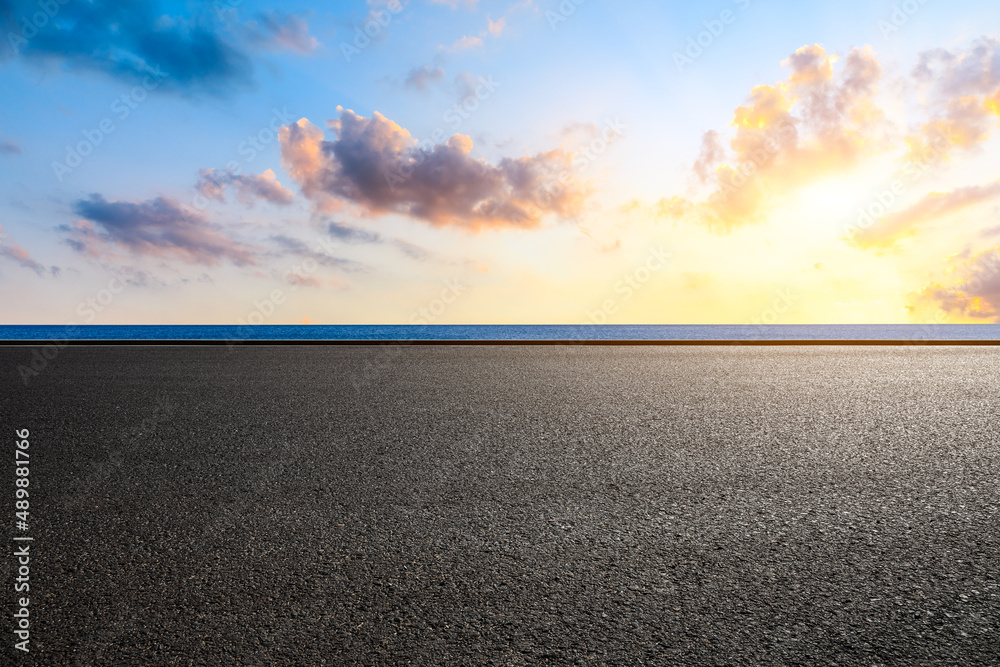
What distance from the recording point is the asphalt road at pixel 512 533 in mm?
2438

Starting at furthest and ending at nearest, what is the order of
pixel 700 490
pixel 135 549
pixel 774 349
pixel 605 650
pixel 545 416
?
pixel 774 349 < pixel 545 416 < pixel 700 490 < pixel 135 549 < pixel 605 650

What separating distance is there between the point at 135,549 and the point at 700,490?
12.3ft

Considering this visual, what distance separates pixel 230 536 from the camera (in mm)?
3553

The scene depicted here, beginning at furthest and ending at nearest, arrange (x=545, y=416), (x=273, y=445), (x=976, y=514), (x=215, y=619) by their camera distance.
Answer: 1. (x=545, y=416)
2. (x=273, y=445)
3. (x=976, y=514)
4. (x=215, y=619)

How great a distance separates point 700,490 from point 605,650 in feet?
7.54

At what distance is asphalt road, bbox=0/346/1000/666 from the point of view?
2438 mm

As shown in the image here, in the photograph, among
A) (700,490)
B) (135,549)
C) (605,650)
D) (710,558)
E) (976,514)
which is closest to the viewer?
(605,650)

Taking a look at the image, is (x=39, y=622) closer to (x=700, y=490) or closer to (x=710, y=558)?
(x=710, y=558)

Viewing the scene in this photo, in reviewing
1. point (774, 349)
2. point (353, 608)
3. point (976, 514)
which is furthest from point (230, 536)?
point (774, 349)

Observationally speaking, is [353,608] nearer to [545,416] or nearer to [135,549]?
[135,549]

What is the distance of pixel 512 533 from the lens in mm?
3535

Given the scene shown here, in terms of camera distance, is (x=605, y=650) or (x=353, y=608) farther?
(x=353, y=608)

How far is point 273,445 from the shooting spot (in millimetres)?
5867

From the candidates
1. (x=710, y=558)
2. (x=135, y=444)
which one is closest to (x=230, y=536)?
(x=710, y=558)
